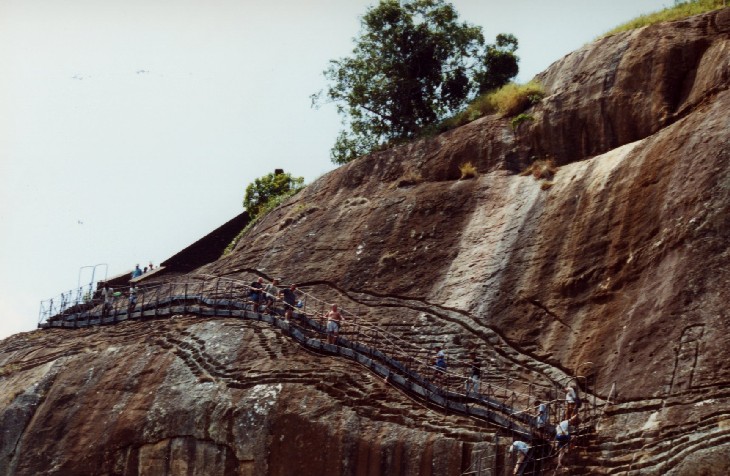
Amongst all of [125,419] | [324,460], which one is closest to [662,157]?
[324,460]

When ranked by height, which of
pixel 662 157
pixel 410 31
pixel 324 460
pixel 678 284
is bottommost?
pixel 324 460

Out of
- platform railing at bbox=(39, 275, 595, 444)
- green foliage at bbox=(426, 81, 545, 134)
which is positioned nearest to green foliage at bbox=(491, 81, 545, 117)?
green foliage at bbox=(426, 81, 545, 134)

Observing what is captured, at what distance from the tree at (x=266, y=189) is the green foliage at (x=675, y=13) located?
16.3m

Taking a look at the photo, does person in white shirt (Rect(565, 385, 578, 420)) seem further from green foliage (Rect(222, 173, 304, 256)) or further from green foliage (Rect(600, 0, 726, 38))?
green foliage (Rect(222, 173, 304, 256))

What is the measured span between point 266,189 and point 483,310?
19840 millimetres

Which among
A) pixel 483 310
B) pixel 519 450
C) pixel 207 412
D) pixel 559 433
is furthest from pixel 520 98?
pixel 519 450

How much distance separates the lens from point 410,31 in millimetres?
48719

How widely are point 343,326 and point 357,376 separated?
4.25m

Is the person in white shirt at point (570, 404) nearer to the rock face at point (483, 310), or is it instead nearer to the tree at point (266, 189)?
the rock face at point (483, 310)

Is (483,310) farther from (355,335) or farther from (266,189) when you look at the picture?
(266,189)

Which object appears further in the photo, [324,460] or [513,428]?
[324,460]

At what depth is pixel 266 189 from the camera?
50.0m

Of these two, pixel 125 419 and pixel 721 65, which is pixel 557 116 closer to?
pixel 721 65

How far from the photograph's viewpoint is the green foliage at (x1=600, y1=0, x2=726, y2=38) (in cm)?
3666
